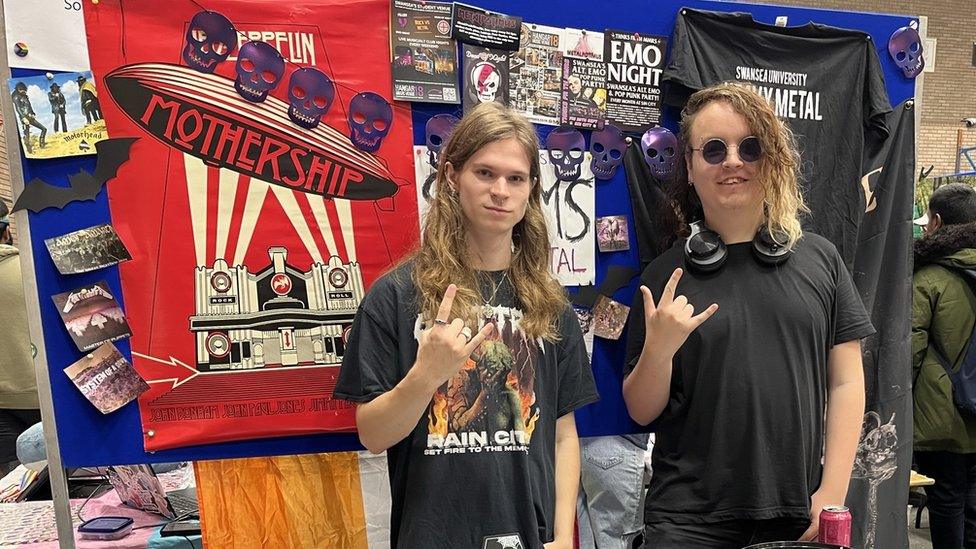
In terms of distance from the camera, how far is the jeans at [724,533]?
1.69 meters

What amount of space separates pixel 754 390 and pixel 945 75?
14603mm

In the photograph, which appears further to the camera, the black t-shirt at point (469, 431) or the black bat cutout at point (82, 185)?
the black bat cutout at point (82, 185)

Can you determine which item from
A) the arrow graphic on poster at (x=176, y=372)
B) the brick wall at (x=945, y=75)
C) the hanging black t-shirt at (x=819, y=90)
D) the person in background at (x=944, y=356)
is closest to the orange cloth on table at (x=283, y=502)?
the arrow graphic on poster at (x=176, y=372)

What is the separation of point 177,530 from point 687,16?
8.25 feet

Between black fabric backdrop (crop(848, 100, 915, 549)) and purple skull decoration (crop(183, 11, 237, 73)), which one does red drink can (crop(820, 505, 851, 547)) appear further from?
purple skull decoration (crop(183, 11, 237, 73))

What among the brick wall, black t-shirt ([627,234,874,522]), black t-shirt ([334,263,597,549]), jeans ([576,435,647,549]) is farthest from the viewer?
the brick wall

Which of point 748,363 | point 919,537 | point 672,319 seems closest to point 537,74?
point 672,319

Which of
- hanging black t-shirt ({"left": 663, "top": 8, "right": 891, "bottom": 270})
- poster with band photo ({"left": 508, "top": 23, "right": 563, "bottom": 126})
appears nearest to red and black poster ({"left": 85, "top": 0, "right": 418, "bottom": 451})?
poster with band photo ({"left": 508, "top": 23, "right": 563, "bottom": 126})

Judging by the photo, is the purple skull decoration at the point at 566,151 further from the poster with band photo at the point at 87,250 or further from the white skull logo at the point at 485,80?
the poster with band photo at the point at 87,250

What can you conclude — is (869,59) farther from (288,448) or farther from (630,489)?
(288,448)

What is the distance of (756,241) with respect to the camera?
1.76 meters

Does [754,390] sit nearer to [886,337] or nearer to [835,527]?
[835,527]

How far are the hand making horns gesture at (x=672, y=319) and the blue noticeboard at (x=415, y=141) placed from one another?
627 mm

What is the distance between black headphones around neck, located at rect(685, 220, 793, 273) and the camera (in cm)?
173
